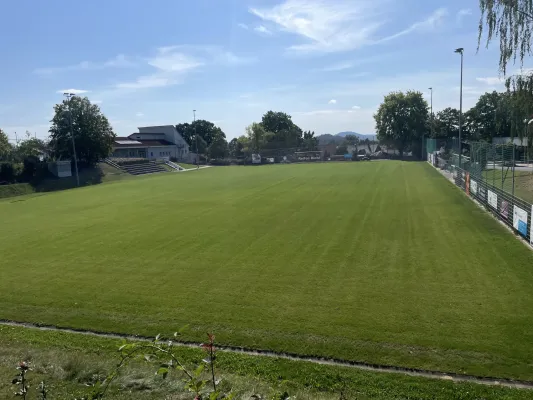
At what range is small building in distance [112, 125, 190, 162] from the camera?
254 ft

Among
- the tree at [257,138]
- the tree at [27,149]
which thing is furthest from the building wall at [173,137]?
the tree at [27,149]

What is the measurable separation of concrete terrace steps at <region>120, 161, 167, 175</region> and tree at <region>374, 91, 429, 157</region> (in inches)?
1672

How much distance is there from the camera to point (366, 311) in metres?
9.79

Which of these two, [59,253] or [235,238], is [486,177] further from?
[59,253]

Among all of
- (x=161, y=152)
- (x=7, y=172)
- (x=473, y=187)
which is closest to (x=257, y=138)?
(x=161, y=152)

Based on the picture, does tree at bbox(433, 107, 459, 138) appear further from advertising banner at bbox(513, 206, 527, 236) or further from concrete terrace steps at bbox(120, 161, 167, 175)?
advertising banner at bbox(513, 206, 527, 236)

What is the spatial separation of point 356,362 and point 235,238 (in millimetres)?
10065

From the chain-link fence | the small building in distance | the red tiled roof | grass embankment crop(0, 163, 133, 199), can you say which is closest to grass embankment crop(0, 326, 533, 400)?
the chain-link fence

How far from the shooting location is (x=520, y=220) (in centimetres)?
1602

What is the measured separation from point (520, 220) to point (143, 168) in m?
53.6

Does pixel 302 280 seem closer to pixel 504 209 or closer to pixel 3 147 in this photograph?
pixel 504 209

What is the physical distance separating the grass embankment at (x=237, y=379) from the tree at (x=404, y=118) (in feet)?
243

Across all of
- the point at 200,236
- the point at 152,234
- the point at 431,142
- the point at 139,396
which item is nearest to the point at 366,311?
the point at 139,396

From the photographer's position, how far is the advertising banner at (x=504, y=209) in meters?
18.1
